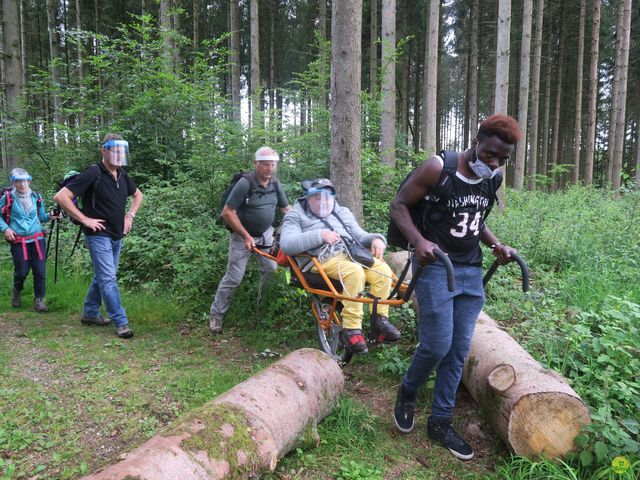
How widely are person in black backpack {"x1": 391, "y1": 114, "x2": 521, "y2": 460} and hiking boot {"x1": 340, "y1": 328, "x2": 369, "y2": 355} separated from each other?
0.63m

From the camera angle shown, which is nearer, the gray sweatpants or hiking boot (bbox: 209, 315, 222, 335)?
the gray sweatpants

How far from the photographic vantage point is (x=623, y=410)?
2982 mm

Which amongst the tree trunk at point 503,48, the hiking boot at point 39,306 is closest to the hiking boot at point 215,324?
the hiking boot at point 39,306

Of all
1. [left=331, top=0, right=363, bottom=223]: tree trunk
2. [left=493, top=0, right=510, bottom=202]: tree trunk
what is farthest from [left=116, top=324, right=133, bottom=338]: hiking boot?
[left=493, top=0, right=510, bottom=202]: tree trunk

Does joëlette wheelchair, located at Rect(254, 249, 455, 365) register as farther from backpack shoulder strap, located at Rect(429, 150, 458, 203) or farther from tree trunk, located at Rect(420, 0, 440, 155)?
tree trunk, located at Rect(420, 0, 440, 155)

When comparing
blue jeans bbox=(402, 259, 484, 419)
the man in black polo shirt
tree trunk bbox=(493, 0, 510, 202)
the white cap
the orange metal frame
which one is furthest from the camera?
tree trunk bbox=(493, 0, 510, 202)

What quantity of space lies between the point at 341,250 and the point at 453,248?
1.33m

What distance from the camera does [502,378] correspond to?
298 centimetres

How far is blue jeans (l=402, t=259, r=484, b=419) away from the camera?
2721 millimetres

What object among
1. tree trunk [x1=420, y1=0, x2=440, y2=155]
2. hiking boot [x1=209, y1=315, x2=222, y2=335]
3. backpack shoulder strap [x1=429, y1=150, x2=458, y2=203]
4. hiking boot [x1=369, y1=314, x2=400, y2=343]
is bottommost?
hiking boot [x1=209, y1=315, x2=222, y2=335]

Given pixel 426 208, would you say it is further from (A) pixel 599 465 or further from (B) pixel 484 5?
(B) pixel 484 5

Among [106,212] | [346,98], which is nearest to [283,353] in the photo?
[106,212]

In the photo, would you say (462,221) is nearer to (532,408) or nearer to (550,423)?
(532,408)

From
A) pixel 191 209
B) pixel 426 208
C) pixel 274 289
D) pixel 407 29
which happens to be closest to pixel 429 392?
pixel 426 208
